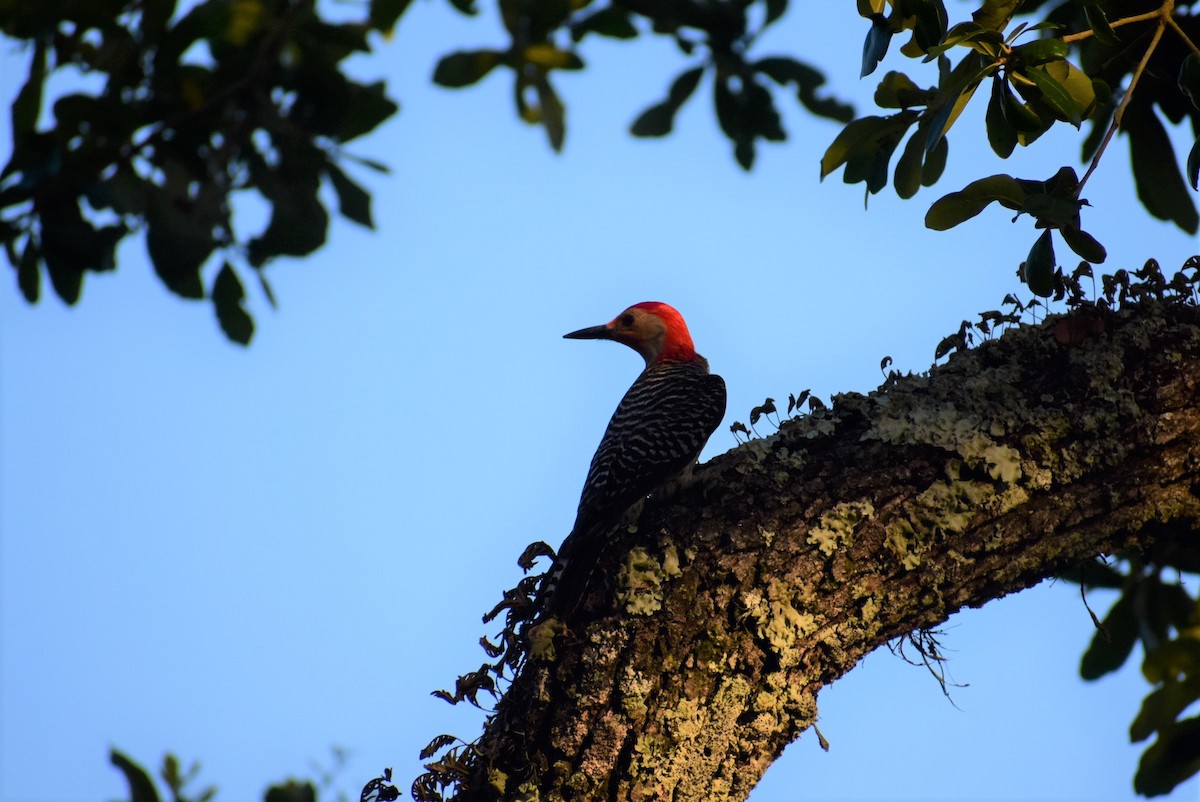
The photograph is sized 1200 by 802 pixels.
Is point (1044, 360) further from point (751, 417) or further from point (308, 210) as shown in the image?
point (308, 210)

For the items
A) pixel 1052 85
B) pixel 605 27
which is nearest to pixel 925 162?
pixel 1052 85

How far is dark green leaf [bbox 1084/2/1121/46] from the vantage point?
307 centimetres

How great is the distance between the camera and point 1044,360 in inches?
130

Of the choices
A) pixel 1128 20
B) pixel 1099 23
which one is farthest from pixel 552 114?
pixel 1128 20

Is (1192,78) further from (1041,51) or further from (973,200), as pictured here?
(973,200)

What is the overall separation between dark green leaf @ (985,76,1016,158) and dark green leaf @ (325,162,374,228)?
1.86 metres

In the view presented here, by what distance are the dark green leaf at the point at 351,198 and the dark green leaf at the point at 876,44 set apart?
1.49m

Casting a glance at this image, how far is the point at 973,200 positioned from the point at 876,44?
1.74 ft

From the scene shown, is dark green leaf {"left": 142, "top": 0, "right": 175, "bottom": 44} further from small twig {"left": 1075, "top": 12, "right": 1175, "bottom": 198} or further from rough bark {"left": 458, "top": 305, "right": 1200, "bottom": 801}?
small twig {"left": 1075, "top": 12, "right": 1175, "bottom": 198}

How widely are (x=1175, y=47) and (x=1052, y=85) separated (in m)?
1.22

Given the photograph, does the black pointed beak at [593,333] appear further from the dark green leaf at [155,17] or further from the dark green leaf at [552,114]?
the dark green leaf at [155,17]

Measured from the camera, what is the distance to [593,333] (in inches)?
257

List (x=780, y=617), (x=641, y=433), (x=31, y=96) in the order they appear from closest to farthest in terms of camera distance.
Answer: (x=31, y=96)
(x=780, y=617)
(x=641, y=433)

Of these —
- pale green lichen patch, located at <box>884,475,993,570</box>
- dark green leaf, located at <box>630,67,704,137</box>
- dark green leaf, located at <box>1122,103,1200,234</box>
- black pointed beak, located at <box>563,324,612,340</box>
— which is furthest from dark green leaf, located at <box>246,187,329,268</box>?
black pointed beak, located at <box>563,324,612,340</box>
